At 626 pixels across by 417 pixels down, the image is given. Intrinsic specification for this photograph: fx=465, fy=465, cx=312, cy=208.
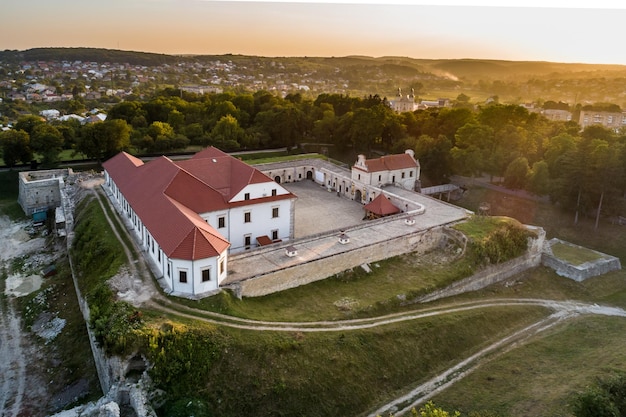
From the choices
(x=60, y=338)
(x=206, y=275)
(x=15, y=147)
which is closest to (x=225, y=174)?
(x=206, y=275)

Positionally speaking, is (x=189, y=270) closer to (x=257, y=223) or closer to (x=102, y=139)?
(x=257, y=223)

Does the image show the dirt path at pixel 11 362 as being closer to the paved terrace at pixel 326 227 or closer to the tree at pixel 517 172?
the paved terrace at pixel 326 227

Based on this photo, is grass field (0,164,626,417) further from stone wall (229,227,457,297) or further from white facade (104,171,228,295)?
white facade (104,171,228,295)

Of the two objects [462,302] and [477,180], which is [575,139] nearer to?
[477,180]

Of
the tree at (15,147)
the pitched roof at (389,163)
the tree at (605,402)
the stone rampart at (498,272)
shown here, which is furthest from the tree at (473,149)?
the tree at (15,147)

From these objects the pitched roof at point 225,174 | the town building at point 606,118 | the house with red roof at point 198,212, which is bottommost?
the house with red roof at point 198,212

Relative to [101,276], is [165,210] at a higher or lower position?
higher

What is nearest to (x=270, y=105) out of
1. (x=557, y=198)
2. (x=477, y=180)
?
(x=477, y=180)
